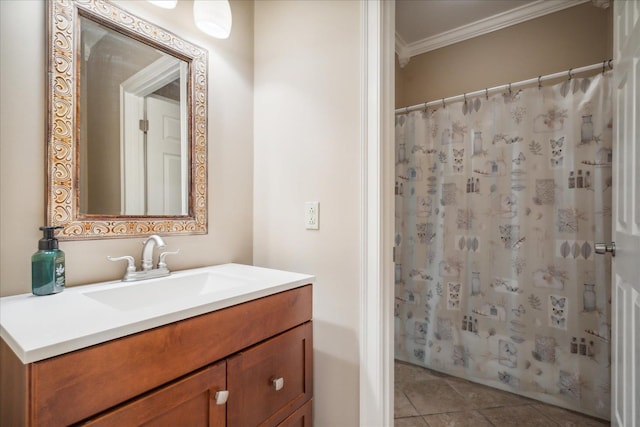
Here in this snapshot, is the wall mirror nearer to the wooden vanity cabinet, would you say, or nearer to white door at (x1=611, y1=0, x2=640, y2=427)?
the wooden vanity cabinet

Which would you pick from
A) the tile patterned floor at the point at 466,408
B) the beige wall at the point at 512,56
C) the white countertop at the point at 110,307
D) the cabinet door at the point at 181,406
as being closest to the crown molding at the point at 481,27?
the beige wall at the point at 512,56

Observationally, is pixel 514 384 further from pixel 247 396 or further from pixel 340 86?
pixel 340 86

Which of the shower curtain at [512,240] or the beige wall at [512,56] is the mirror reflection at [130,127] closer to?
the shower curtain at [512,240]

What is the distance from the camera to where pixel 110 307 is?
723mm

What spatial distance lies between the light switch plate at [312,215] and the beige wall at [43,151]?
0.35 meters

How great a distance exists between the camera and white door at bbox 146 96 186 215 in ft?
3.80

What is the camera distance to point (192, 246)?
1271 millimetres

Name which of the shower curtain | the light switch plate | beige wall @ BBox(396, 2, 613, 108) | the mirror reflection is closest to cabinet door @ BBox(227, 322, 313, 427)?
the light switch plate

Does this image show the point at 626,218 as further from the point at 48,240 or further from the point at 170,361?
the point at 48,240

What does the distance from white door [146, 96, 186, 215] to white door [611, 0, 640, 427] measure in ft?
5.13

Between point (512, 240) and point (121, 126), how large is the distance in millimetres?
2153

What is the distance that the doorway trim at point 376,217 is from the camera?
3.72ft

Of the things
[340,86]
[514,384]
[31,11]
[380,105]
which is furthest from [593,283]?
[31,11]

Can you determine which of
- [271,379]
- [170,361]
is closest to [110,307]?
[170,361]
